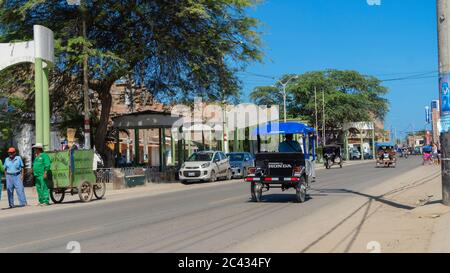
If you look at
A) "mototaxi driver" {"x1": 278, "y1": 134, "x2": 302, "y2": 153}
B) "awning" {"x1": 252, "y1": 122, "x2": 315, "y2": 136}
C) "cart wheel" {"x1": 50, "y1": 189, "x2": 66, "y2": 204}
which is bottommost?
"cart wheel" {"x1": 50, "y1": 189, "x2": 66, "y2": 204}

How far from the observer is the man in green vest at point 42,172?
712 inches

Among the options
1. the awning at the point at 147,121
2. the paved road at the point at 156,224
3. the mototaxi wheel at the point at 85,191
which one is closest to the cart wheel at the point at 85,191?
the mototaxi wheel at the point at 85,191

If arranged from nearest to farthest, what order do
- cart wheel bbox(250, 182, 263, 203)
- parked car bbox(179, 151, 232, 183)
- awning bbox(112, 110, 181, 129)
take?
1. cart wheel bbox(250, 182, 263, 203)
2. parked car bbox(179, 151, 232, 183)
3. awning bbox(112, 110, 181, 129)

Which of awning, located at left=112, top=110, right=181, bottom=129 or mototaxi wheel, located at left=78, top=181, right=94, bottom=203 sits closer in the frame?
mototaxi wheel, located at left=78, top=181, right=94, bottom=203

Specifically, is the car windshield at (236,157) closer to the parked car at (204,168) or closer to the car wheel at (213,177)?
the parked car at (204,168)

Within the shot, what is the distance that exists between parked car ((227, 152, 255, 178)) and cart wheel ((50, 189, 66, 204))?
50.8 feet

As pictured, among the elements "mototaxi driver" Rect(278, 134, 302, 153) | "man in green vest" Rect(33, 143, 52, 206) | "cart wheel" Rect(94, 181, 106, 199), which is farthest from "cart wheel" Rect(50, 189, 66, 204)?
"mototaxi driver" Rect(278, 134, 302, 153)

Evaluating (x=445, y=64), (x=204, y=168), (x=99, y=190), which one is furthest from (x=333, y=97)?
(x=445, y=64)

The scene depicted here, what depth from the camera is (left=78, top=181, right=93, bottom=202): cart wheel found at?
19.4m

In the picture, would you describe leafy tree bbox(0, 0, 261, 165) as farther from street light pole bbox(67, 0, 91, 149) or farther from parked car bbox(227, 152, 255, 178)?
parked car bbox(227, 152, 255, 178)

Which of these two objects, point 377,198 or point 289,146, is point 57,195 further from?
point 377,198
